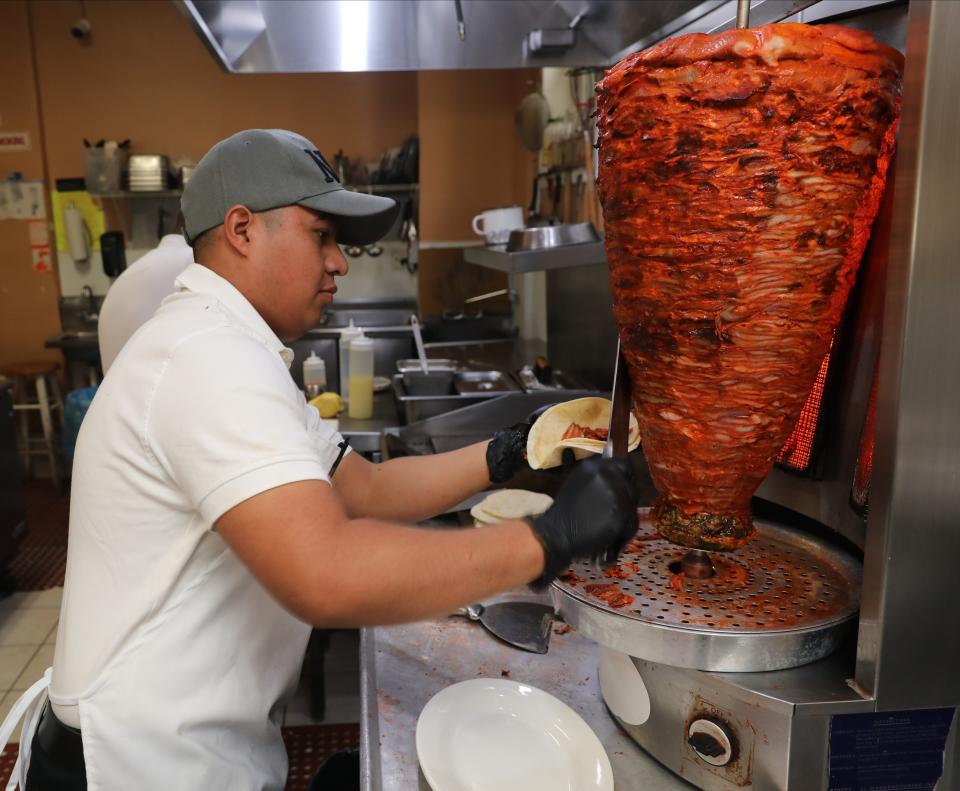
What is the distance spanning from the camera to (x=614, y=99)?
953 millimetres

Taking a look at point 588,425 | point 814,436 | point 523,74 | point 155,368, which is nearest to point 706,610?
point 814,436

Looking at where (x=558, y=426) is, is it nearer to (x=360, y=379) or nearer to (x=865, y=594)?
(x=865, y=594)

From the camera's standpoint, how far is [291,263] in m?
1.26

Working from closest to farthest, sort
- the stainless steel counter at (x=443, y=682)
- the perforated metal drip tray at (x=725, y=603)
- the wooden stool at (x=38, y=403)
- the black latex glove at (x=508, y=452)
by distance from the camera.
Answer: the perforated metal drip tray at (x=725, y=603), the stainless steel counter at (x=443, y=682), the black latex glove at (x=508, y=452), the wooden stool at (x=38, y=403)

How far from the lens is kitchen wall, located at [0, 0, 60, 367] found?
19.4 feet

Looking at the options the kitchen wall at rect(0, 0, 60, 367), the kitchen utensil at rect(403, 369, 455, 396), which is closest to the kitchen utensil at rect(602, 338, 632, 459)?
the kitchen utensil at rect(403, 369, 455, 396)

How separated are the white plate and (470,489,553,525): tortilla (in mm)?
621

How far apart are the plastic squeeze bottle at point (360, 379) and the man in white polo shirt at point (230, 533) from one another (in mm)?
1777

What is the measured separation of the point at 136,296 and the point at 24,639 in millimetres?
1867

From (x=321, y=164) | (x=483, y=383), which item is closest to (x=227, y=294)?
(x=321, y=164)

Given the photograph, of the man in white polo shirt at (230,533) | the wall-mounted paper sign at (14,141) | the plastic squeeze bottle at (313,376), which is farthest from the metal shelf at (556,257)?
the wall-mounted paper sign at (14,141)

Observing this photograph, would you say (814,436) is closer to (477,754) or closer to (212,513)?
(477,754)

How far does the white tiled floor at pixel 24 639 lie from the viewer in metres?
3.07

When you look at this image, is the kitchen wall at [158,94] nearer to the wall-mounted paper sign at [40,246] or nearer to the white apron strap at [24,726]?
the wall-mounted paper sign at [40,246]
